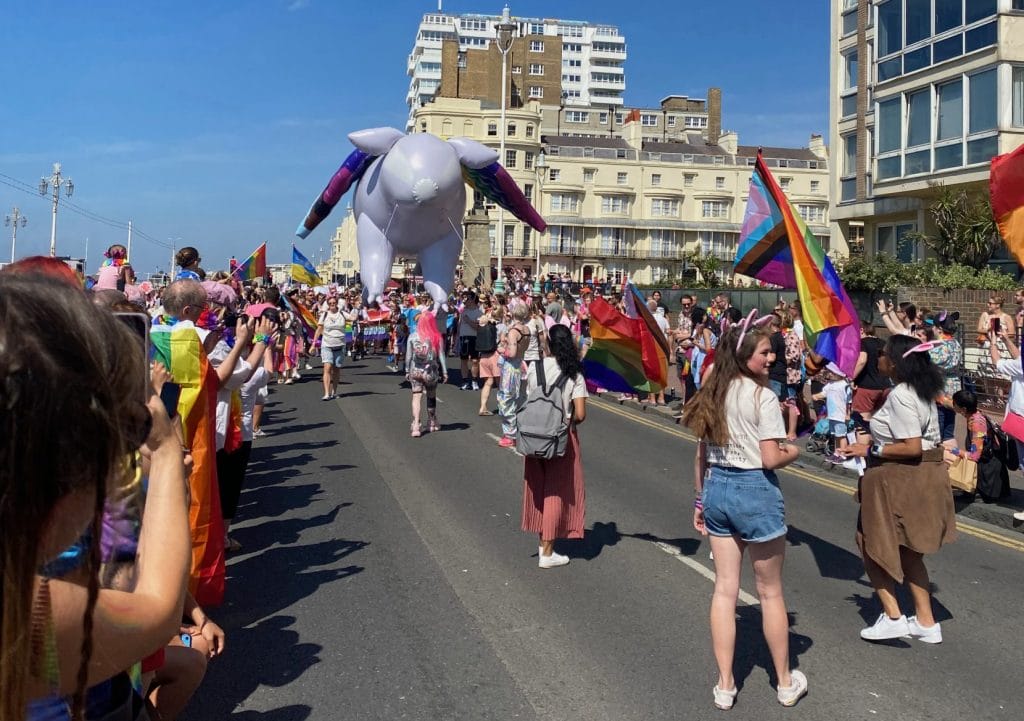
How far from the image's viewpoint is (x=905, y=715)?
4051mm

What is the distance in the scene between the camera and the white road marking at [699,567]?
5.70m

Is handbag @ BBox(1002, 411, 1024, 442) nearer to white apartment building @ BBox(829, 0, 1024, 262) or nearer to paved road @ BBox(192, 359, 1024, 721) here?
paved road @ BBox(192, 359, 1024, 721)

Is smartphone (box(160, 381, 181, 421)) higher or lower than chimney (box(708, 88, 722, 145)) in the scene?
lower

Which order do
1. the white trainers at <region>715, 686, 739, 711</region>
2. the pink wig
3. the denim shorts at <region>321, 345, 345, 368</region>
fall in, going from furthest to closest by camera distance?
the denim shorts at <region>321, 345, 345, 368</region> < the pink wig < the white trainers at <region>715, 686, 739, 711</region>

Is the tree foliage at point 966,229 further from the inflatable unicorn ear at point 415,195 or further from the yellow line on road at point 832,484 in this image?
the yellow line on road at point 832,484

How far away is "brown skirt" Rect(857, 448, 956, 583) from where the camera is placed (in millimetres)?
4891

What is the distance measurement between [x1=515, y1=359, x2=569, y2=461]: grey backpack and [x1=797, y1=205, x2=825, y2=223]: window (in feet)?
259

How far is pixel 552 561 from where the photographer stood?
6.41m

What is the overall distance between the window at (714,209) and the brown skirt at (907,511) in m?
75.8

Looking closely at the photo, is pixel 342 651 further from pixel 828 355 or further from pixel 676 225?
pixel 676 225

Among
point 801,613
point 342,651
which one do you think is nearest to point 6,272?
point 342,651

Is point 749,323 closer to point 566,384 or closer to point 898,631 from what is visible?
point 898,631

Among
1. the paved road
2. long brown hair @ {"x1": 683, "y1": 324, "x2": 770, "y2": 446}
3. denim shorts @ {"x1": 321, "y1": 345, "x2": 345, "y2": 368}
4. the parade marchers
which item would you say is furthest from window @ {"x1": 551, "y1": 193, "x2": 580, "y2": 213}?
long brown hair @ {"x1": 683, "y1": 324, "x2": 770, "y2": 446}

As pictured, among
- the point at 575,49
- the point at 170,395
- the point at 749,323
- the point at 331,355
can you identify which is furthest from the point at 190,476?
the point at 575,49
